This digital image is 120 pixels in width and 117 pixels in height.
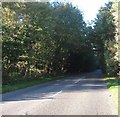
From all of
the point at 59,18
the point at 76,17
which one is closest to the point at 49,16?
the point at 59,18

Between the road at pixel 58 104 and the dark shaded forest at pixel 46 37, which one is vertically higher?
the dark shaded forest at pixel 46 37

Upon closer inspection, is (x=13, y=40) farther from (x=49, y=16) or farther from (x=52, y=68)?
(x=52, y=68)

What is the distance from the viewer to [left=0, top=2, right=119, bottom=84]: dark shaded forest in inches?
1500

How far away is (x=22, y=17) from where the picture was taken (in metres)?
45.5

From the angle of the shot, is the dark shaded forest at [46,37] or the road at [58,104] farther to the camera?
the dark shaded forest at [46,37]

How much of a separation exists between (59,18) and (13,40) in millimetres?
26911

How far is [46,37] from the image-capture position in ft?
182

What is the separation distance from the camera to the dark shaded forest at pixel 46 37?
38094 millimetres

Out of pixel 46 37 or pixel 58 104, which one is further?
pixel 46 37

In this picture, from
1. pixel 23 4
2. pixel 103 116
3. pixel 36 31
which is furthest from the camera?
pixel 36 31

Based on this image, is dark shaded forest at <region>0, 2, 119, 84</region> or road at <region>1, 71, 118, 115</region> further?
dark shaded forest at <region>0, 2, 119, 84</region>

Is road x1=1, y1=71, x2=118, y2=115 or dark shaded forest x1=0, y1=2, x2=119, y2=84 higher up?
dark shaded forest x1=0, y1=2, x2=119, y2=84

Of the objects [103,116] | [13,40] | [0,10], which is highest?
[0,10]

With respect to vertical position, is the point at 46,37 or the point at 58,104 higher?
the point at 46,37
